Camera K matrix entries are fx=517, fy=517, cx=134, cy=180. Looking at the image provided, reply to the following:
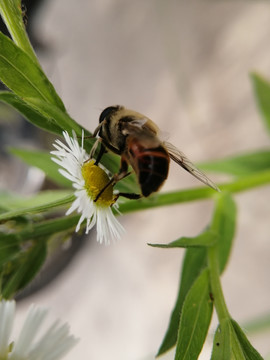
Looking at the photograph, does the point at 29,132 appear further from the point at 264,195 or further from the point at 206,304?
the point at 206,304

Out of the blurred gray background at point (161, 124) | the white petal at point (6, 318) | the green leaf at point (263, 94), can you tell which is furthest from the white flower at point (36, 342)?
the blurred gray background at point (161, 124)

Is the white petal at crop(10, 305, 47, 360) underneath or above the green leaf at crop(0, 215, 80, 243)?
underneath

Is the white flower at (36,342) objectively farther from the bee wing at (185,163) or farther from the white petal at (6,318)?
the bee wing at (185,163)

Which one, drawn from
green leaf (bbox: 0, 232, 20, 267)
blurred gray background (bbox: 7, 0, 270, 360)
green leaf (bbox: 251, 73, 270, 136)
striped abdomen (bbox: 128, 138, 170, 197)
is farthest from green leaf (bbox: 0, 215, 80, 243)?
blurred gray background (bbox: 7, 0, 270, 360)

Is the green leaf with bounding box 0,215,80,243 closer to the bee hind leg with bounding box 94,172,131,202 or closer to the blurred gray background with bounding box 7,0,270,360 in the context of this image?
the bee hind leg with bounding box 94,172,131,202

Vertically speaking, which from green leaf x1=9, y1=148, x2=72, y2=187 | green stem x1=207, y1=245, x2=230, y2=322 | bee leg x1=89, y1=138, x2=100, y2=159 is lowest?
green stem x1=207, y1=245, x2=230, y2=322
